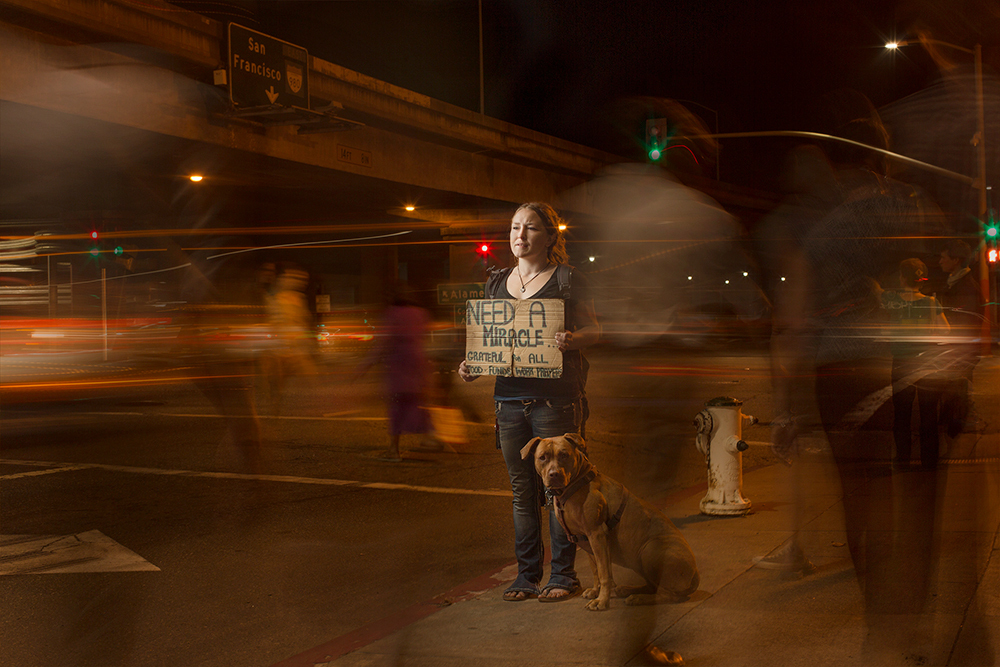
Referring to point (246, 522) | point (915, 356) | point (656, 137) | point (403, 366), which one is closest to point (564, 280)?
point (246, 522)

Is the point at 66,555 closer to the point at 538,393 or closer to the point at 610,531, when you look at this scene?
the point at 538,393

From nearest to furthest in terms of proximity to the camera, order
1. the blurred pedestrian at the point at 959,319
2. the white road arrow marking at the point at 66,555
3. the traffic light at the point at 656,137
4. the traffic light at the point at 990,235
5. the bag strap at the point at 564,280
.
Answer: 1. the bag strap at the point at 564,280
2. the white road arrow marking at the point at 66,555
3. the blurred pedestrian at the point at 959,319
4. the traffic light at the point at 656,137
5. the traffic light at the point at 990,235

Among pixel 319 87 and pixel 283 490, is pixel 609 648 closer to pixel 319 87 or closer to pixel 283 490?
pixel 283 490

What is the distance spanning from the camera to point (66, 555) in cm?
613

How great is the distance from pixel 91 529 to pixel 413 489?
8.98 ft

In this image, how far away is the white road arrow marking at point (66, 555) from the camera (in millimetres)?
5820

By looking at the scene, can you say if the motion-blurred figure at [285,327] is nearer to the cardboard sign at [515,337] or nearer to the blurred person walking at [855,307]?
the cardboard sign at [515,337]

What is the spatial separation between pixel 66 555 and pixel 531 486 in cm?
353

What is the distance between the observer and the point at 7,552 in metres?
6.21

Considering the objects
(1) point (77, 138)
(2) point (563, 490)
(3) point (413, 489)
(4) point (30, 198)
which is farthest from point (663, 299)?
(2) point (563, 490)

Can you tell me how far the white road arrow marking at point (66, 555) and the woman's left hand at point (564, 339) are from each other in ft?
10.7

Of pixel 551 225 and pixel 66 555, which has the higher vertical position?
pixel 551 225

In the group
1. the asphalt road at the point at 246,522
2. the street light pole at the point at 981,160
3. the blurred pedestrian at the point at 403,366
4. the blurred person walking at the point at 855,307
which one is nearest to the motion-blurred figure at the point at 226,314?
the asphalt road at the point at 246,522

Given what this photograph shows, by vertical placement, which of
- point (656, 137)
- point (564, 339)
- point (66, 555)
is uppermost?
point (656, 137)
